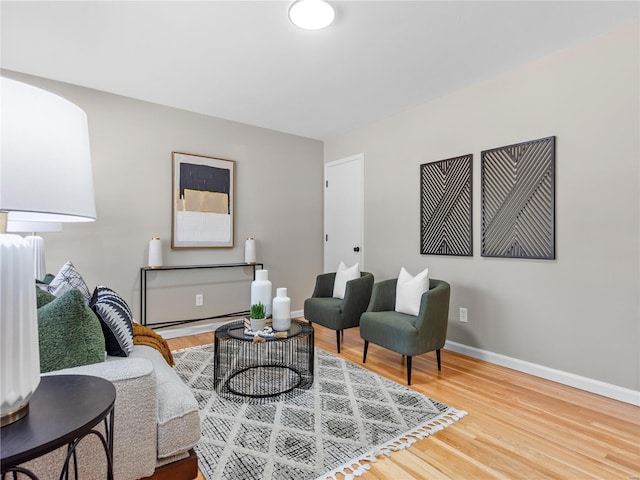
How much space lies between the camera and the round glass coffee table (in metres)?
2.29

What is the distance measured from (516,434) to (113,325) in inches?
82.1

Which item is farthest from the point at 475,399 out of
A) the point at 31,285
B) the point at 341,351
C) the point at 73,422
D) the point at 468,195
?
the point at 31,285

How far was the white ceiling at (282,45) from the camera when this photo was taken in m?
2.12

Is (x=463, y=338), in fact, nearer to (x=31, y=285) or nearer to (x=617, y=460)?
(x=617, y=460)

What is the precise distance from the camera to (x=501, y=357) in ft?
9.58

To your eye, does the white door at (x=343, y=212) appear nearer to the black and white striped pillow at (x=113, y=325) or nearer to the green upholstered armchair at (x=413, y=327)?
the green upholstered armchair at (x=413, y=327)

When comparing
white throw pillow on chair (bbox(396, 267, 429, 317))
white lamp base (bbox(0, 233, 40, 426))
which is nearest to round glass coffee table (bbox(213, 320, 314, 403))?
white throw pillow on chair (bbox(396, 267, 429, 317))

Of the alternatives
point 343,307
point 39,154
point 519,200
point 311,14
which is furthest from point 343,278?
point 39,154

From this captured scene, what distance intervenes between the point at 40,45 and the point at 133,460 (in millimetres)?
2850

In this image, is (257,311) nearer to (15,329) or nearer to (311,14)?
(15,329)

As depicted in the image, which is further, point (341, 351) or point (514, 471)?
point (341, 351)

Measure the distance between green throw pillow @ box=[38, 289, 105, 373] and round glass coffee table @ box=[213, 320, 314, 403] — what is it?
42.0 inches

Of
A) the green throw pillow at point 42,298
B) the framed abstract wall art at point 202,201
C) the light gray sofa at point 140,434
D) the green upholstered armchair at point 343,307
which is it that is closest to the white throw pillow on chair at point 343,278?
the green upholstered armchair at point 343,307

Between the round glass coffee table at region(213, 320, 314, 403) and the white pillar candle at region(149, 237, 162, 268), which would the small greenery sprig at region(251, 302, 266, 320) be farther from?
the white pillar candle at region(149, 237, 162, 268)
